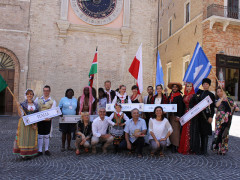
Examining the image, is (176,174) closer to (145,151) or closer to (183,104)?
(145,151)

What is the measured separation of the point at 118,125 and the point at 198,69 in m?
2.67

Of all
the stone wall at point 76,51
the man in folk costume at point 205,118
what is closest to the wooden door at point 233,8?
the stone wall at point 76,51

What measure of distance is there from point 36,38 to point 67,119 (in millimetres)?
8559

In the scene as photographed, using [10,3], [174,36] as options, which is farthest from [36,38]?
[174,36]

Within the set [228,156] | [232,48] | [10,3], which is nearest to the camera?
[228,156]

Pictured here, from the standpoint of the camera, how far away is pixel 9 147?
5.68m

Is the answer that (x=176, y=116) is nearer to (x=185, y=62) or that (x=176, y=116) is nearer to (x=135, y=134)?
(x=135, y=134)

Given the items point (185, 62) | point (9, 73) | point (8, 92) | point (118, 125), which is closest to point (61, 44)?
point (9, 73)

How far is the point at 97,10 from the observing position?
42.1ft

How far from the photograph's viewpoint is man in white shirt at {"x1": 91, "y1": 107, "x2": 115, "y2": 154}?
5283 millimetres

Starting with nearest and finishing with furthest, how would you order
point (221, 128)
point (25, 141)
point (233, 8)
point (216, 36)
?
point (25, 141) → point (221, 128) → point (216, 36) → point (233, 8)

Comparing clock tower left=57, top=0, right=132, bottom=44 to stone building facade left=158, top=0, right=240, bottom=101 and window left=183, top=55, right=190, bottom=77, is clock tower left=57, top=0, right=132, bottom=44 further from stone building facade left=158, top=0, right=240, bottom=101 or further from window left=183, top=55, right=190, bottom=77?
window left=183, top=55, right=190, bottom=77

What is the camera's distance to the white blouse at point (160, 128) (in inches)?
207

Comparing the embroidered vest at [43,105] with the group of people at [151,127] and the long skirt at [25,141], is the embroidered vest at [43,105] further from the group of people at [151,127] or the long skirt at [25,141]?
the long skirt at [25,141]
